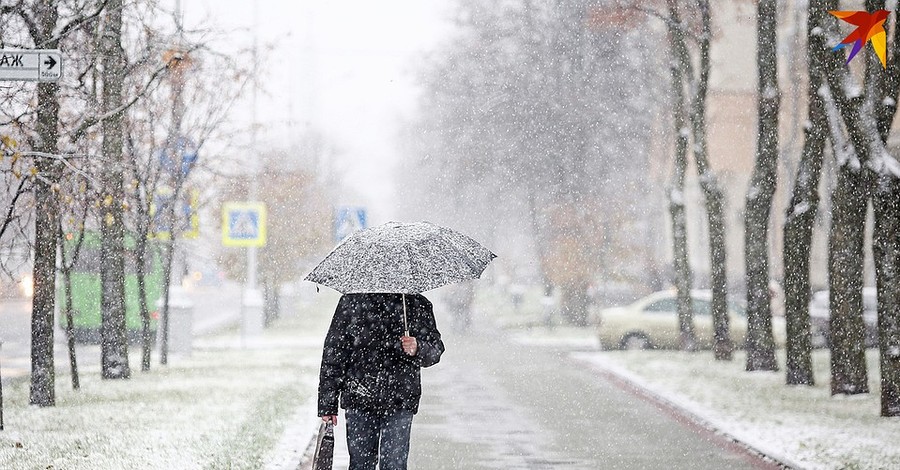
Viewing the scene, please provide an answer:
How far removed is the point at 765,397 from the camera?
17500 mm

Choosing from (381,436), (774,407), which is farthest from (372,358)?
(774,407)

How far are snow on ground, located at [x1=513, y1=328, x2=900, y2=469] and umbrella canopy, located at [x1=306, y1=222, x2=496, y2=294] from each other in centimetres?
488

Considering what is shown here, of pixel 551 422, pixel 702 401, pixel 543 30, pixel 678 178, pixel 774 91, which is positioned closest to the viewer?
pixel 551 422

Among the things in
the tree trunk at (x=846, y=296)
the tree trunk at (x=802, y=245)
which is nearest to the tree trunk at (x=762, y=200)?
the tree trunk at (x=802, y=245)

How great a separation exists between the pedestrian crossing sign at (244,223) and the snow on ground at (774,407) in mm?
6915

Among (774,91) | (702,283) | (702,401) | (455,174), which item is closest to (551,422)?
(702,401)

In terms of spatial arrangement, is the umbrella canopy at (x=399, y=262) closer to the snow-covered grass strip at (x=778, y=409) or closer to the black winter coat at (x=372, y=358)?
the black winter coat at (x=372, y=358)

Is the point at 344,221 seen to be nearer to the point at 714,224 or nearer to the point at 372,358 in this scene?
the point at 714,224

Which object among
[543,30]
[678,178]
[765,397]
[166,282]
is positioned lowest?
[765,397]

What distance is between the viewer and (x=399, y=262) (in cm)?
725

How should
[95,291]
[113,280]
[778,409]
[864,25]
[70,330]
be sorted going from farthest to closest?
[95,291] < [113,280] < [70,330] < [778,409] < [864,25]

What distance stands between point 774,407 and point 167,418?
7255 mm

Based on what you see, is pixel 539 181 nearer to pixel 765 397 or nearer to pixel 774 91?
pixel 774 91

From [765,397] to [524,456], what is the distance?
6372 millimetres
